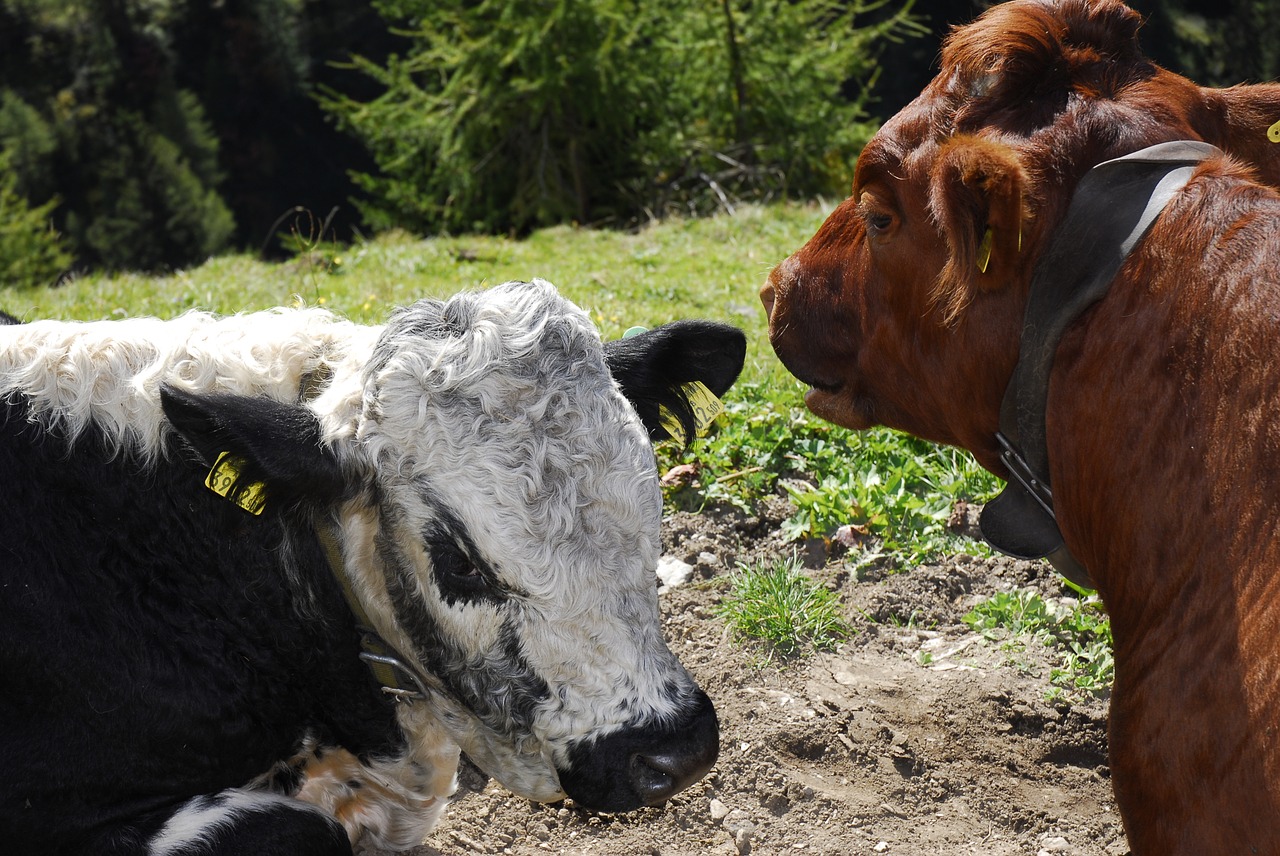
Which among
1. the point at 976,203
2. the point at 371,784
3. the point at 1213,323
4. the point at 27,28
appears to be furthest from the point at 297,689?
the point at 27,28

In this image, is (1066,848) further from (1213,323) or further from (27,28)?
(27,28)

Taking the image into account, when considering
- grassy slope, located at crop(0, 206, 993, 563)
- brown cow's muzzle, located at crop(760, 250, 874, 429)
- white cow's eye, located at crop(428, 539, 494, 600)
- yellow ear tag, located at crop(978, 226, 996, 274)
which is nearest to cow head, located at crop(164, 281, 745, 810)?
white cow's eye, located at crop(428, 539, 494, 600)

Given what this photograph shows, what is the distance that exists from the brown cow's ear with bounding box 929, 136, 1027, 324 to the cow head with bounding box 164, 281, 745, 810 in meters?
0.78

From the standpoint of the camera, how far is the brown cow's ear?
2.27 m

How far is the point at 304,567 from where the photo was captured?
265cm

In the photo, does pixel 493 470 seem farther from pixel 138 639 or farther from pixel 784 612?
pixel 784 612

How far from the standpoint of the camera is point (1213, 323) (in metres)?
2.10

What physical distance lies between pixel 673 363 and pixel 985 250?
0.85 meters

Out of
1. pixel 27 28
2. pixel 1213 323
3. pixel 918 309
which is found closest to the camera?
pixel 1213 323

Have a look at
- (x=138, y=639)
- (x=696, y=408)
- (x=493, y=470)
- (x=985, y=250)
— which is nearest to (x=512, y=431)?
(x=493, y=470)

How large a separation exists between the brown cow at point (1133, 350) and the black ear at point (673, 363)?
0.35 m

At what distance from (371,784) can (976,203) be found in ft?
6.62

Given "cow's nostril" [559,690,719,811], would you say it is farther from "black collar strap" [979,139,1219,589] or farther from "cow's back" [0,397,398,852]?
"black collar strap" [979,139,1219,589]

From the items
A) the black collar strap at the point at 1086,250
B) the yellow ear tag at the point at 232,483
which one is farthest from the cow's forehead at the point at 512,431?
the black collar strap at the point at 1086,250
